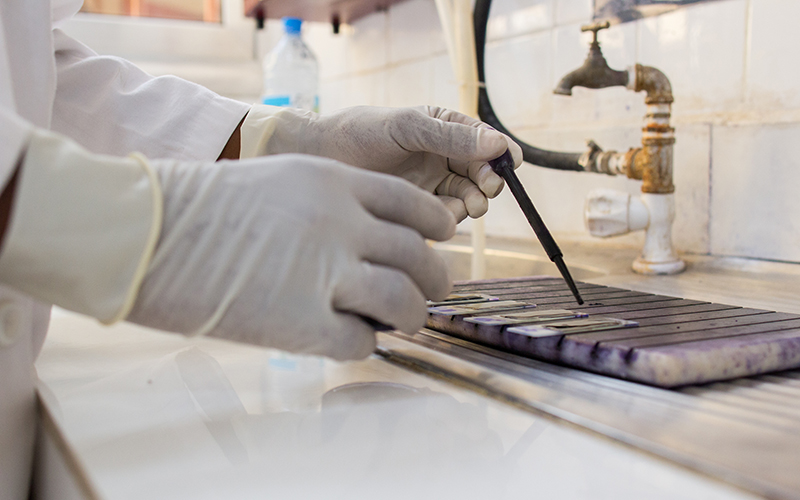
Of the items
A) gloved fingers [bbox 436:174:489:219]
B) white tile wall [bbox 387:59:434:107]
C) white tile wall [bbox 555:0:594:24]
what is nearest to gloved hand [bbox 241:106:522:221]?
gloved fingers [bbox 436:174:489:219]

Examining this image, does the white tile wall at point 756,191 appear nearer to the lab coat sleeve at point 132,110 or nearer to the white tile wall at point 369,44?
the lab coat sleeve at point 132,110

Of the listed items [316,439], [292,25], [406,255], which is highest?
[292,25]

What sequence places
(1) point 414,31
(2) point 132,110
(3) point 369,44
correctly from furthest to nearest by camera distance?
1. (3) point 369,44
2. (1) point 414,31
3. (2) point 132,110

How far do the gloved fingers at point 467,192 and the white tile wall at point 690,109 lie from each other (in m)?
0.41

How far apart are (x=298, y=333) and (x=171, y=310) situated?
0.08 meters

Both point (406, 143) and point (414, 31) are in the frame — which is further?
point (414, 31)

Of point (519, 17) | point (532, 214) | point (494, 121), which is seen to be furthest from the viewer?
point (519, 17)

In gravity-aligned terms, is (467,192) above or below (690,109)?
below

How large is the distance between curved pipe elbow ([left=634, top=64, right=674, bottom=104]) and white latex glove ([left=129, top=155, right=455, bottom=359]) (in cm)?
60

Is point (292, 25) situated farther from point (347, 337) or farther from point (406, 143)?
point (347, 337)

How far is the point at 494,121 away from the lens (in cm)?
105

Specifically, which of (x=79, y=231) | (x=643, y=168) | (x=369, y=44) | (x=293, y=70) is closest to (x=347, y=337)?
(x=79, y=231)

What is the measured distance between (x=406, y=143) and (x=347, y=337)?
337 mm

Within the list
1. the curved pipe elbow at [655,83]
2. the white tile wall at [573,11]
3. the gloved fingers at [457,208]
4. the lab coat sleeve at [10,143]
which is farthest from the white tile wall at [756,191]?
the lab coat sleeve at [10,143]
